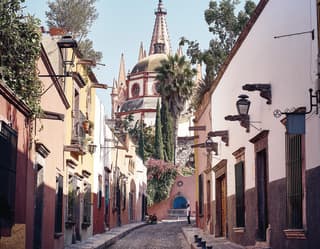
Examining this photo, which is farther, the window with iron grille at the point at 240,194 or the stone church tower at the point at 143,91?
the stone church tower at the point at 143,91

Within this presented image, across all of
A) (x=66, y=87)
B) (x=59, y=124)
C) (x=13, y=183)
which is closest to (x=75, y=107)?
(x=66, y=87)

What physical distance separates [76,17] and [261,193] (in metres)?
19.3

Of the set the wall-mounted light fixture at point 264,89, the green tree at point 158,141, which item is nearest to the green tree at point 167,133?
the green tree at point 158,141

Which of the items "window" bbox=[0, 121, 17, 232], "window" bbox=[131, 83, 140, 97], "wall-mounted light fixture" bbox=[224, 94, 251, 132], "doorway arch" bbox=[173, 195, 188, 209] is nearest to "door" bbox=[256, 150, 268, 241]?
"wall-mounted light fixture" bbox=[224, 94, 251, 132]

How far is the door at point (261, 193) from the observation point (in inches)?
652

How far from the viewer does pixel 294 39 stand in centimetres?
1254

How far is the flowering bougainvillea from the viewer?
56.8 meters

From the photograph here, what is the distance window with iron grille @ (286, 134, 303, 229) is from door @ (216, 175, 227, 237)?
36.9ft

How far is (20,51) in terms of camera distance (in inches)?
500

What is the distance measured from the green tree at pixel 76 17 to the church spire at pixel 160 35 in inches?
2313

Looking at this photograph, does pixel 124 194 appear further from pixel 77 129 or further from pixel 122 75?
pixel 122 75

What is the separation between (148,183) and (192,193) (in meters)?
3.86

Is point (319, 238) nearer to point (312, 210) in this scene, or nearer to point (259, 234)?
point (312, 210)

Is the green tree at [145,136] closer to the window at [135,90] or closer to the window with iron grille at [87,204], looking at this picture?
the window at [135,90]
